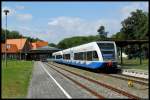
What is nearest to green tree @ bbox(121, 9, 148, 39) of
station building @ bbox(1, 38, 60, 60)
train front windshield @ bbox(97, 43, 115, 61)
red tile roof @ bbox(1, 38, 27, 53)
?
station building @ bbox(1, 38, 60, 60)

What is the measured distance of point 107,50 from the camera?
39.5m

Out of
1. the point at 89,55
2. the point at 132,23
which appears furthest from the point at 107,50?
the point at 132,23

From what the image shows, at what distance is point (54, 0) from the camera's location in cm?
1443

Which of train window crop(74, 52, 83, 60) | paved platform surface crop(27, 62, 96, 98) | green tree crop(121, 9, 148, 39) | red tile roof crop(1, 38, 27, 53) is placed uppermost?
green tree crop(121, 9, 148, 39)

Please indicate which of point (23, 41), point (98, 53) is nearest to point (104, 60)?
point (98, 53)

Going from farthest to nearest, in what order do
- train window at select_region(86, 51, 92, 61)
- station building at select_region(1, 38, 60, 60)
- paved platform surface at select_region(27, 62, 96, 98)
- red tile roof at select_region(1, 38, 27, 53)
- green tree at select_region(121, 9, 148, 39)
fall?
red tile roof at select_region(1, 38, 27, 53), station building at select_region(1, 38, 60, 60), green tree at select_region(121, 9, 148, 39), train window at select_region(86, 51, 92, 61), paved platform surface at select_region(27, 62, 96, 98)

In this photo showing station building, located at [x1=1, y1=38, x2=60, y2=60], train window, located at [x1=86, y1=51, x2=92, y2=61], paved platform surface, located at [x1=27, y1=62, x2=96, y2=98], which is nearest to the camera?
paved platform surface, located at [x1=27, y1=62, x2=96, y2=98]

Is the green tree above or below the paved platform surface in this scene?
above

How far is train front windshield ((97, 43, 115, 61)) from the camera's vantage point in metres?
39.3

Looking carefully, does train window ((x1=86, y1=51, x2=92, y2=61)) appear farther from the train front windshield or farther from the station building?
the station building

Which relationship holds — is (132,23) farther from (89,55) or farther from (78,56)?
(89,55)

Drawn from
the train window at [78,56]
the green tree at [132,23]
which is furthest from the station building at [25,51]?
the train window at [78,56]

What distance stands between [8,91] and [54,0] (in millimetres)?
8108

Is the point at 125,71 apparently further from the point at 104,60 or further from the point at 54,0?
the point at 54,0
